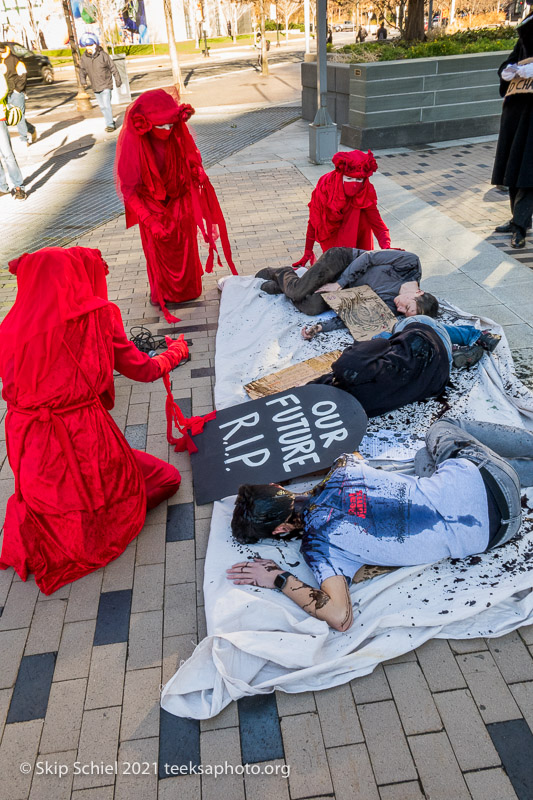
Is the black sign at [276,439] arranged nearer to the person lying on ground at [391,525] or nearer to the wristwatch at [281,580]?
the person lying on ground at [391,525]

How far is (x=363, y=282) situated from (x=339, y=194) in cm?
82

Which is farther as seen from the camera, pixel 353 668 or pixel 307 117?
pixel 307 117

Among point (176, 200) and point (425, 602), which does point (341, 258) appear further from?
point (425, 602)

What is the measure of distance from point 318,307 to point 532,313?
1.77 m

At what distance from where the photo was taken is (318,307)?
499 centimetres

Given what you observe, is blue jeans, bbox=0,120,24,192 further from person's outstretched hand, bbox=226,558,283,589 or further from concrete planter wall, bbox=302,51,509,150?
person's outstretched hand, bbox=226,558,283,589

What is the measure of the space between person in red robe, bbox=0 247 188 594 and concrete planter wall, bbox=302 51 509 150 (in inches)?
368

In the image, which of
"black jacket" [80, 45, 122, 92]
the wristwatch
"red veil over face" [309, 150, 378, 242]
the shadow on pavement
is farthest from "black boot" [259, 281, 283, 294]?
"black jacket" [80, 45, 122, 92]

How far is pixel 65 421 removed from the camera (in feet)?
9.07

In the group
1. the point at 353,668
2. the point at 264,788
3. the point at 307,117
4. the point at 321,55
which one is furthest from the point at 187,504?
the point at 307,117

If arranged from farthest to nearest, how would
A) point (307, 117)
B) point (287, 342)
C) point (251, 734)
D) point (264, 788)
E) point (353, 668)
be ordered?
point (307, 117)
point (287, 342)
point (353, 668)
point (251, 734)
point (264, 788)

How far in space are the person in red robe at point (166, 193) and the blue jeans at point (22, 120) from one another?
25.6 ft

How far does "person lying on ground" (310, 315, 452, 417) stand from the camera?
11.7ft

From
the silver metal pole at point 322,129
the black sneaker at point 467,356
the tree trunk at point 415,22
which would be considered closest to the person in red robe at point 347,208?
the black sneaker at point 467,356
